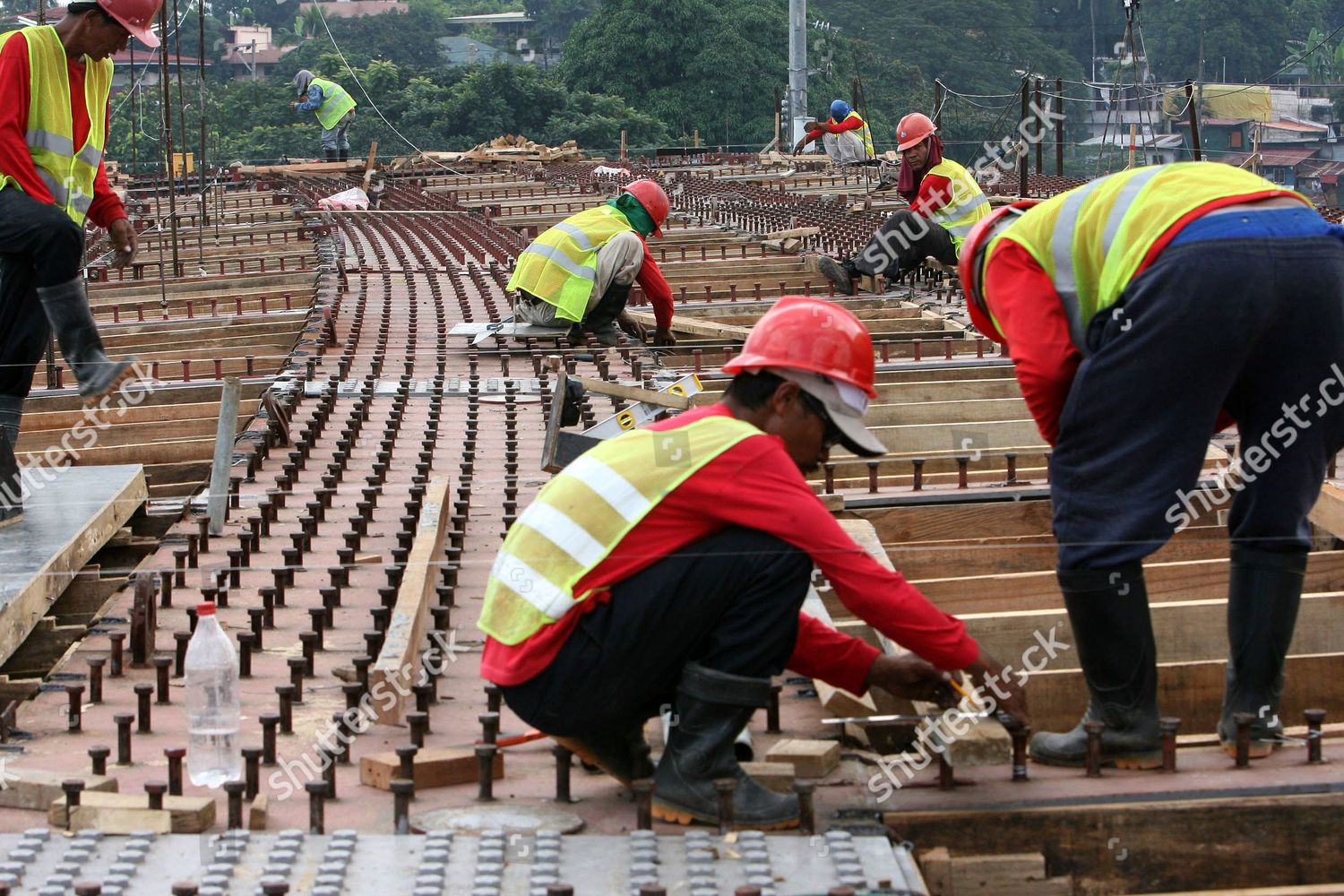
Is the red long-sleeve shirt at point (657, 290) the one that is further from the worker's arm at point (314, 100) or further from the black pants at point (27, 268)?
the worker's arm at point (314, 100)

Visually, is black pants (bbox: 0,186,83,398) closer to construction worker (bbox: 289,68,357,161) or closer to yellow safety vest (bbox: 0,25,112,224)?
yellow safety vest (bbox: 0,25,112,224)

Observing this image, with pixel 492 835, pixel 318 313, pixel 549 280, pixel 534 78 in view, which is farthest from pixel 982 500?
pixel 534 78

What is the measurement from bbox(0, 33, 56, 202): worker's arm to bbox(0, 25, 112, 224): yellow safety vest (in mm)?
17

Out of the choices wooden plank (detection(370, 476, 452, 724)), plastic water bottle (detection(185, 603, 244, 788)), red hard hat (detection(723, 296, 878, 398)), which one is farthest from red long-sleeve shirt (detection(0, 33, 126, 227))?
red hard hat (detection(723, 296, 878, 398))

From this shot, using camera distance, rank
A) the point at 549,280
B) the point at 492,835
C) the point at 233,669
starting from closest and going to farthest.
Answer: the point at 492,835
the point at 233,669
the point at 549,280

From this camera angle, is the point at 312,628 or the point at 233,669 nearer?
the point at 233,669

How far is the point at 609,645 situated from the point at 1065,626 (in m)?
1.56

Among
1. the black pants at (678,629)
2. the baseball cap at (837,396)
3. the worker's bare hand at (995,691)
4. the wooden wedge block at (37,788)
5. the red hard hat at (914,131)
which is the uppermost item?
the red hard hat at (914,131)

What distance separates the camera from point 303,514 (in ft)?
21.0

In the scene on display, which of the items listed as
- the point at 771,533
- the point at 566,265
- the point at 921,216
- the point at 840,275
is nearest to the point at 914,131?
the point at 921,216

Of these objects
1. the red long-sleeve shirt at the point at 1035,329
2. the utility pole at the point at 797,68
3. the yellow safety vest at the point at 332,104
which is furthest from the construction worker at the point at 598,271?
the utility pole at the point at 797,68

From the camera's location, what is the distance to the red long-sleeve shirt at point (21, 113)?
5.53 meters

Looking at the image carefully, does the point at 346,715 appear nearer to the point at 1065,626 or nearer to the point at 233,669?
the point at 233,669

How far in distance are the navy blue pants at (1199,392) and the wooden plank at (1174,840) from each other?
51cm
